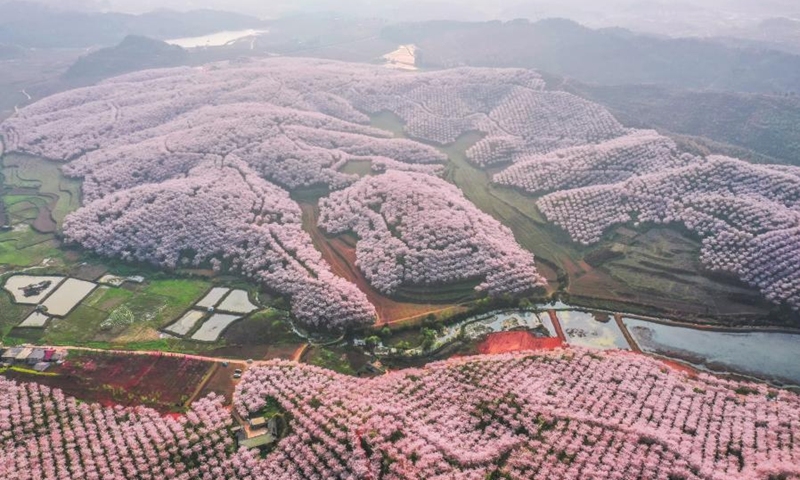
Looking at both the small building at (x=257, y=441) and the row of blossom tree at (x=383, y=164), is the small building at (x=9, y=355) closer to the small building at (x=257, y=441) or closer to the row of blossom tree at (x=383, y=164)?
the row of blossom tree at (x=383, y=164)

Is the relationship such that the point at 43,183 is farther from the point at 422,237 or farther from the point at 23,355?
the point at 422,237

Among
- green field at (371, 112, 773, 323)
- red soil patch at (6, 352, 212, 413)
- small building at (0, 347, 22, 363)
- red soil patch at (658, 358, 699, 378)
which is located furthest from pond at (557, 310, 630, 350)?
small building at (0, 347, 22, 363)

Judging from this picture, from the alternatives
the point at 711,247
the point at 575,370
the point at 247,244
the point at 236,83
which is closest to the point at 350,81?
the point at 236,83

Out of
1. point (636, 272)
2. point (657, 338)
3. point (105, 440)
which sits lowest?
point (105, 440)

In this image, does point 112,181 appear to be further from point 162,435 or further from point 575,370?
point 575,370

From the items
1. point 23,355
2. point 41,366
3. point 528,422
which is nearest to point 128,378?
point 41,366

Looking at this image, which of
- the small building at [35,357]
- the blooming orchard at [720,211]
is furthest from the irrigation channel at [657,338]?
the small building at [35,357]
